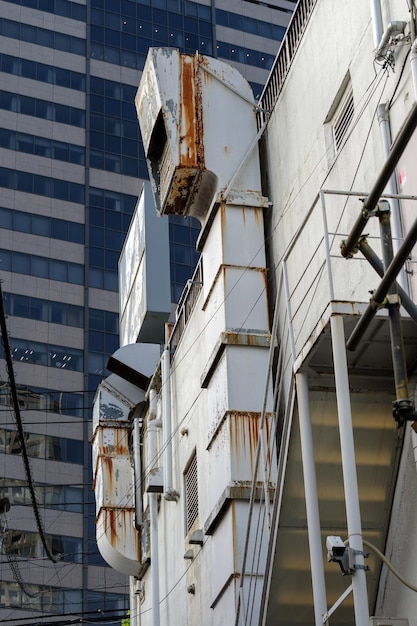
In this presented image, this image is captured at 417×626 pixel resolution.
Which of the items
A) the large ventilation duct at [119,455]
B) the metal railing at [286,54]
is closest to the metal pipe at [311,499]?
the metal railing at [286,54]

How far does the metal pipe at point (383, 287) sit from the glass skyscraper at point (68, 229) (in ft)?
224

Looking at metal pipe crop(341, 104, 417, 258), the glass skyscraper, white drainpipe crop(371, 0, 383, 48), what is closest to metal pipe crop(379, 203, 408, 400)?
metal pipe crop(341, 104, 417, 258)

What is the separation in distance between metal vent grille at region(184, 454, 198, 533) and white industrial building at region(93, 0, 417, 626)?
0.21 feet

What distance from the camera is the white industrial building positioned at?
1192 cm

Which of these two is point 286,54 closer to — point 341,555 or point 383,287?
point 383,287

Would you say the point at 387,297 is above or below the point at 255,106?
below

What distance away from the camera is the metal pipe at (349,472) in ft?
35.2

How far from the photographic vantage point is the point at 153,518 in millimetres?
Result: 23062

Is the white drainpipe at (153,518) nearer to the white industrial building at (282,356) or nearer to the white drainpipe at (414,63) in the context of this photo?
the white industrial building at (282,356)

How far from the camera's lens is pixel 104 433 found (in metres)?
26.1

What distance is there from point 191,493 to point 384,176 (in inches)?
489

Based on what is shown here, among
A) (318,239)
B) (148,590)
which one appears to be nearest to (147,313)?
(148,590)

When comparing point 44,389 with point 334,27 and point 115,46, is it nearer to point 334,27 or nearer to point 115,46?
point 115,46

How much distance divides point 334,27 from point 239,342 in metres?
4.56
